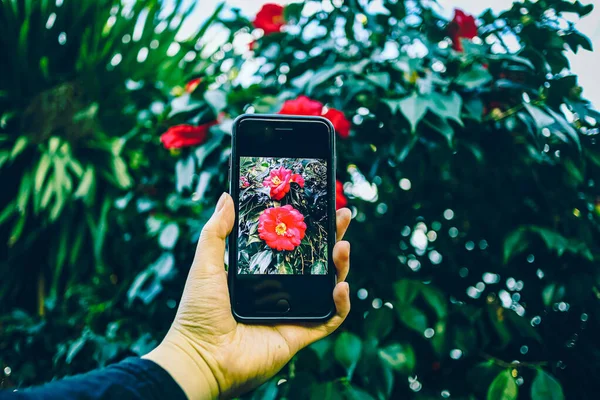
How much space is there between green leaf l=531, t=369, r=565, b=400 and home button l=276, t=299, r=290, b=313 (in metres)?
0.37

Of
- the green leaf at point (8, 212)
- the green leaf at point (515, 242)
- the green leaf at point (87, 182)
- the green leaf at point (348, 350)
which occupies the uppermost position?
the green leaf at point (87, 182)

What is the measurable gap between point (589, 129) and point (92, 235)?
161 cm

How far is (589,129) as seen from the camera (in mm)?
944

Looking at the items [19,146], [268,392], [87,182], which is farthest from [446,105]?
[19,146]

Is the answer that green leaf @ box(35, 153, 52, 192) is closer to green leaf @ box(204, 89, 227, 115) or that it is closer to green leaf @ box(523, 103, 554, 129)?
green leaf @ box(204, 89, 227, 115)

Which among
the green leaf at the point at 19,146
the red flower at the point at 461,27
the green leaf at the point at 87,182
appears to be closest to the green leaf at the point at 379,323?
the red flower at the point at 461,27

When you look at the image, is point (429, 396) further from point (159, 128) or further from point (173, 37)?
point (173, 37)

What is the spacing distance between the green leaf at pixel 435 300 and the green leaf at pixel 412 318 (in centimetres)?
3

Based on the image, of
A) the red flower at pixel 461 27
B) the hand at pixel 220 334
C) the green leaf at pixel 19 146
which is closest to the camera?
the hand at pixel 220 334

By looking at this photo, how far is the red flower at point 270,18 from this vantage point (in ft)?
3.42

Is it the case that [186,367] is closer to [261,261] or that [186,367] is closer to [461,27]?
[261,261]

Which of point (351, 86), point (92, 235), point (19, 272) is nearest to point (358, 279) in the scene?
point (351, 86)

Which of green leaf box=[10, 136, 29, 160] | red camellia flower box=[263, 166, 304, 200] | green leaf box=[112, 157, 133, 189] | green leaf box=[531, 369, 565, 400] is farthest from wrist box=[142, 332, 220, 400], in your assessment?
green leaf box=[10, 136, 29, 160]

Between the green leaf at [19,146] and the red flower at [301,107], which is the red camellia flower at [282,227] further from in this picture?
the green leaf at [19,146]
